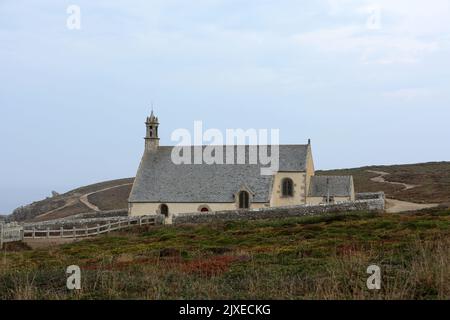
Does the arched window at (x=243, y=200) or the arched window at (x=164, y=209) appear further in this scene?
the arched window at (x=164, y=209)

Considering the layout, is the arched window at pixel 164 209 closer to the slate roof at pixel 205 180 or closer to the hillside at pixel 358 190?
the slate roof at pixel 205 180

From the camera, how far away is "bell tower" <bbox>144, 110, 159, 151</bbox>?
183 ft

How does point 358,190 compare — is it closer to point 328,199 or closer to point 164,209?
point 328,199

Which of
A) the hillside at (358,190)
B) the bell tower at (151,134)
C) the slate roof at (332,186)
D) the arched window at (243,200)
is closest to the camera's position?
the arched window at (243,200)

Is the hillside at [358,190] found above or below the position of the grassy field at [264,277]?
above

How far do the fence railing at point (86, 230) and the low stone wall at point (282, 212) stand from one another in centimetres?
285

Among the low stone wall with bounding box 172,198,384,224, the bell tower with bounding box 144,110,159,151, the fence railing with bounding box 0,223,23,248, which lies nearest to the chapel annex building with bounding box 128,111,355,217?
the bell tower with bounding box 144,110,159,151

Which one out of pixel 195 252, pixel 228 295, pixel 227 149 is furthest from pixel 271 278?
pixel 227 149

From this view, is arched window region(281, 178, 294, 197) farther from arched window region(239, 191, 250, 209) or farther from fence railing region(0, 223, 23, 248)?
fence railing region(0, 223, 23, 248)

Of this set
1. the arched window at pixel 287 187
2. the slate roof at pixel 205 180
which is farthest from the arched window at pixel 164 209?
the arched window at pixel 287 187

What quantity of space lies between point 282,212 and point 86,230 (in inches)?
595

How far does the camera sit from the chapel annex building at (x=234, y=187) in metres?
50.2

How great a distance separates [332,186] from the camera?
51.6 meters
